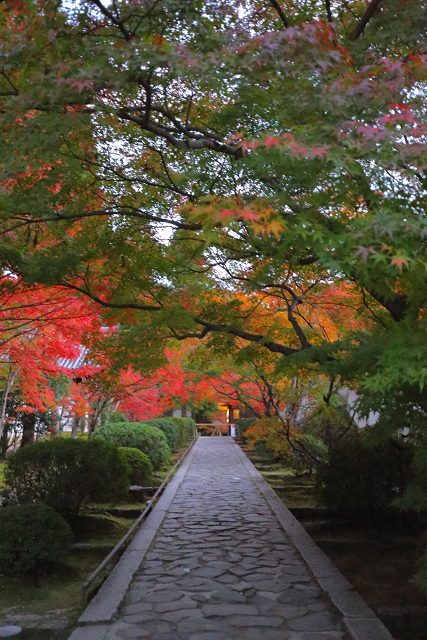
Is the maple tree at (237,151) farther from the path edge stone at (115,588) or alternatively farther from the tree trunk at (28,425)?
the tree trunk at (28,425)

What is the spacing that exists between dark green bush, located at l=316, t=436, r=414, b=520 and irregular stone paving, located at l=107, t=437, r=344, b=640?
122 cm

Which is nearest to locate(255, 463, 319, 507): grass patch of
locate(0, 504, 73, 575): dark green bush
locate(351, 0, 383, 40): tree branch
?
locate(0, 504, 73, 575): dark green bush

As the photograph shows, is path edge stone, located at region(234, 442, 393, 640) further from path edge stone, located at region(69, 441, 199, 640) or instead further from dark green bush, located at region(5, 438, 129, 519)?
dark green bush, located at region(5, 438, 129, 519)

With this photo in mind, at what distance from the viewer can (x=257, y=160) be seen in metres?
3.90

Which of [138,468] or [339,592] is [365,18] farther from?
[138,468]

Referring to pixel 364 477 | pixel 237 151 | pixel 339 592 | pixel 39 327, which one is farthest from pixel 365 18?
pixel 39 327

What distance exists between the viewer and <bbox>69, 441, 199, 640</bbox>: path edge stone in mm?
4637

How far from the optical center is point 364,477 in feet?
28.4

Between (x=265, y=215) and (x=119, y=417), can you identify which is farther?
(x=119, y=417)

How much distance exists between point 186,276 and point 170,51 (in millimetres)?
4426

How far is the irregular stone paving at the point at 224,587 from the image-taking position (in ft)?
15.4

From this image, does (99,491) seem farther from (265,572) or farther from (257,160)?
(257,160)

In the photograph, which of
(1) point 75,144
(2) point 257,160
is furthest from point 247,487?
(2) point 257,160

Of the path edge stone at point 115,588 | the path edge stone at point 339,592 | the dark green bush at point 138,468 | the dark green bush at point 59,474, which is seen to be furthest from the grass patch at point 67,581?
the dark green bush at point 138,468
